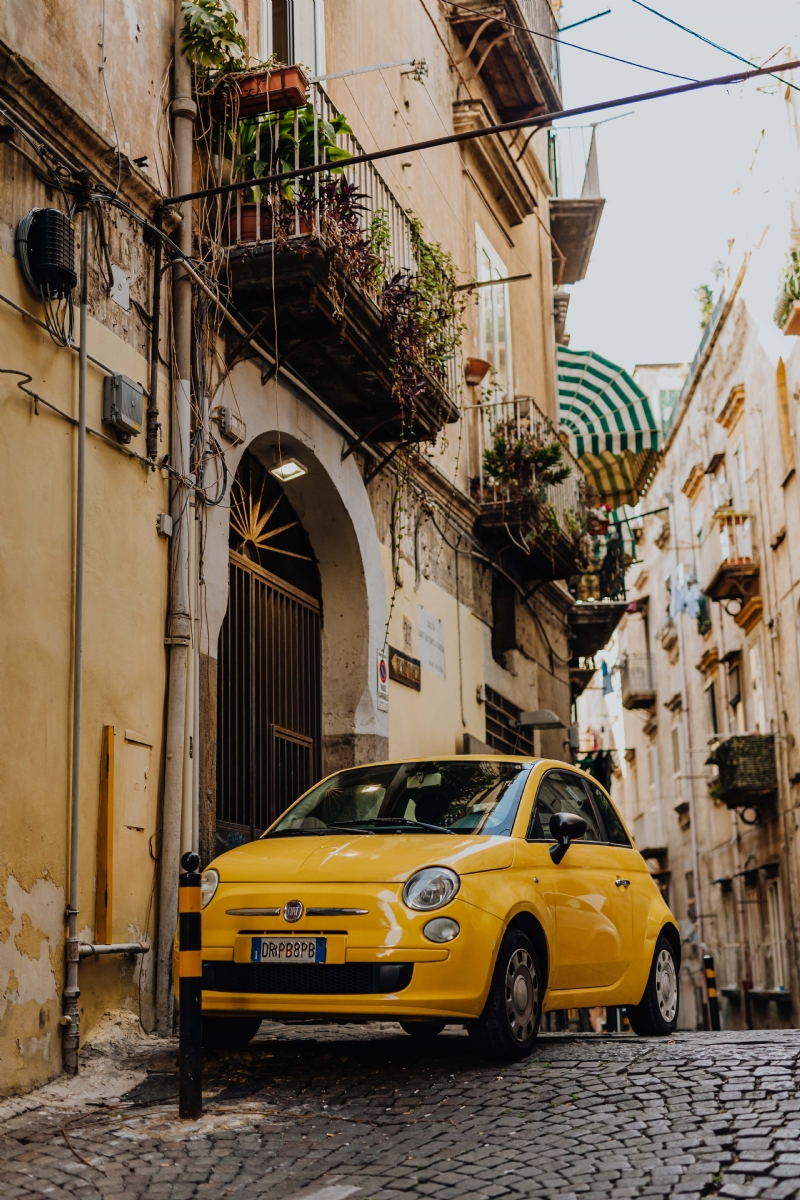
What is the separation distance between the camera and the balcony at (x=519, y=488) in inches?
623

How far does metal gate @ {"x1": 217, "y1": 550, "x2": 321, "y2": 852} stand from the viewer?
33.9ft

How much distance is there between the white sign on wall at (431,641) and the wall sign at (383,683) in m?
1.15

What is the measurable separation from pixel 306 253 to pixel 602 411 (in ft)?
40.4

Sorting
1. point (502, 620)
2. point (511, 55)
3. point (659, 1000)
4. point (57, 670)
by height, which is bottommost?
point (659, 1000)

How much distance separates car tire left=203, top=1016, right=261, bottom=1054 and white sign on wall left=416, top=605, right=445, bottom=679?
697 centimetres

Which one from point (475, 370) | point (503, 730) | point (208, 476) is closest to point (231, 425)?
point (208, 476)

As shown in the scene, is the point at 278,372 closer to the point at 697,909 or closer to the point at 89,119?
the point at 89,119

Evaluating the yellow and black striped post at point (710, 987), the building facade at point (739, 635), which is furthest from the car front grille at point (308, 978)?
the building facade at point (739, 635)

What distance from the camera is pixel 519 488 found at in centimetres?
1580

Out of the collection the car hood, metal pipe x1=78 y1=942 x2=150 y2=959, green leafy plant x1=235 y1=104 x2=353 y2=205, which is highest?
green leafy plant x1=235 y1=104 x2=353 y2=205

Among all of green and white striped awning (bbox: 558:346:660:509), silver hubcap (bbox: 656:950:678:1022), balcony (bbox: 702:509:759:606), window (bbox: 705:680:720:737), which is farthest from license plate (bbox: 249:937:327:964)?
window (bbox: 705:680:720:737)

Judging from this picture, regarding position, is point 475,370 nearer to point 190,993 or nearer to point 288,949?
point 288,949

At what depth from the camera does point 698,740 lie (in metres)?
33.2

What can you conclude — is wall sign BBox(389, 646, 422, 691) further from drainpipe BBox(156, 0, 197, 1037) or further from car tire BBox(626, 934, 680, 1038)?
car tire BBox(626, 934, 680, 1038)
